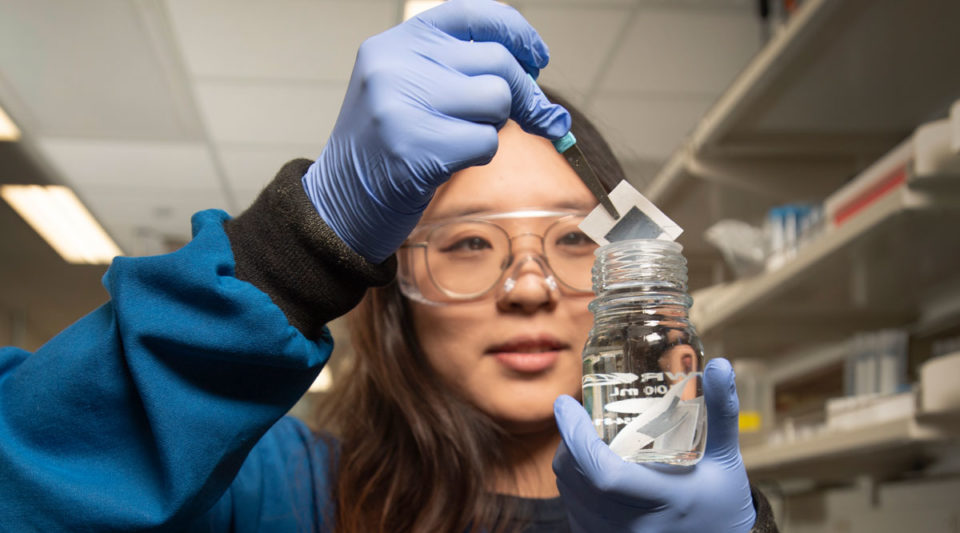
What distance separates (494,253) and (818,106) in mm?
1530

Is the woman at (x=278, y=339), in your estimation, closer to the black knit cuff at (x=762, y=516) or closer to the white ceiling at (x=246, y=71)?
the black knit cuff at (x=762, y=516)

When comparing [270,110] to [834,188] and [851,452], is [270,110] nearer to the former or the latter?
[834,188]

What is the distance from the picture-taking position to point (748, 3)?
3.47 m

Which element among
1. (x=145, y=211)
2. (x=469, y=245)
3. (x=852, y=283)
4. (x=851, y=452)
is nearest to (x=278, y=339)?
(x=469, y=245)

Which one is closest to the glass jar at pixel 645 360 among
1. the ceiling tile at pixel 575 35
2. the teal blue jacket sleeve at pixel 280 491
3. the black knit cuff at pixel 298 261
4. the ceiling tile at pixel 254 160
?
the black knit cuff at pixel 298 261

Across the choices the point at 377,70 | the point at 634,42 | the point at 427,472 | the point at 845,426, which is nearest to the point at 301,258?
the point at 377,70

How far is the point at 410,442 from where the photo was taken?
134cm

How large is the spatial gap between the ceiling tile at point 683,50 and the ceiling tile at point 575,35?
9cm

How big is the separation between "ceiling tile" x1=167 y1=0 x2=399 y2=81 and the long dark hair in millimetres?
2344

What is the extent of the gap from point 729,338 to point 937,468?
0.82 meters

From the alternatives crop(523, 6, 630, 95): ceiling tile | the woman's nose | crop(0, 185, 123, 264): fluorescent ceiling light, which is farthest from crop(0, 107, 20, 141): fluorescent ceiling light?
the woman's nose

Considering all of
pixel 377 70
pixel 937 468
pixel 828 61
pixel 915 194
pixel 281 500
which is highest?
pixel 828 61

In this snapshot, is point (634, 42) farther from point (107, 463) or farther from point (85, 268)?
point (85, 268)

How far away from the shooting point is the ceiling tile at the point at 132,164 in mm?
4758
